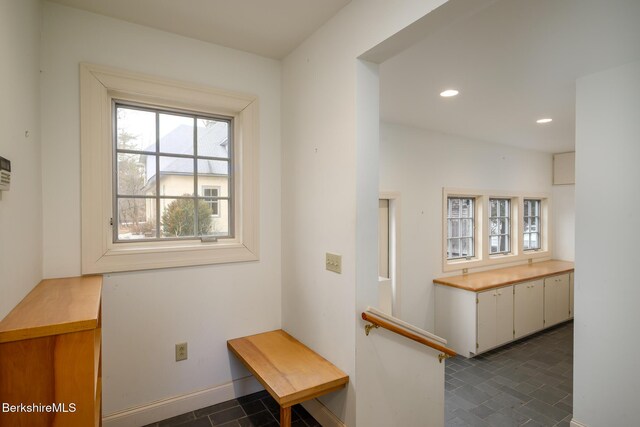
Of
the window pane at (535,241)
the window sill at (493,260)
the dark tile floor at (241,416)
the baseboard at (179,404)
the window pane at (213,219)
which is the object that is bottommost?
the dark tile floor at (241,416)

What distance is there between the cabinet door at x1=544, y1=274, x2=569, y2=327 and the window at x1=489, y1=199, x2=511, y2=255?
0.77 m

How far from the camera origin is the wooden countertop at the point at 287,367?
183 centimetres

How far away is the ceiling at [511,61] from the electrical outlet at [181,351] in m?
2.52

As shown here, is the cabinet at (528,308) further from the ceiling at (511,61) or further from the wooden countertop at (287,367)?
the wooden countertop at (287,367)

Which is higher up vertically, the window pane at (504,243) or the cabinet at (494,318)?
the window pane at (504,243)

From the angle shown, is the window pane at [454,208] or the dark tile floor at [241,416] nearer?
the dark tile floor at [241,416]

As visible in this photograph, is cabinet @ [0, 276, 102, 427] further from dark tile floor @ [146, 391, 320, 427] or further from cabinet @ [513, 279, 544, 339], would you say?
cabinet @ [513, 279, 544, 339]

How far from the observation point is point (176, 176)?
7.95ft

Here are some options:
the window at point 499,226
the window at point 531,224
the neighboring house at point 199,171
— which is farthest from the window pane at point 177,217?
the window at point 531,224

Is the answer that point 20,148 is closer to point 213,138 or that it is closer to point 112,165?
point 112,165

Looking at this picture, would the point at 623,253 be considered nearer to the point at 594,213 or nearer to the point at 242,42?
the point at 594,213

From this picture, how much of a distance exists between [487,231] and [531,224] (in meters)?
1.64

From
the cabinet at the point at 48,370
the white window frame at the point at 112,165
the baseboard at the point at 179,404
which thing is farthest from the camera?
the baseboard at the point at 179,404

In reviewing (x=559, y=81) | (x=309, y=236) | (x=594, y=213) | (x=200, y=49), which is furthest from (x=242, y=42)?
(x=594, y=213)
